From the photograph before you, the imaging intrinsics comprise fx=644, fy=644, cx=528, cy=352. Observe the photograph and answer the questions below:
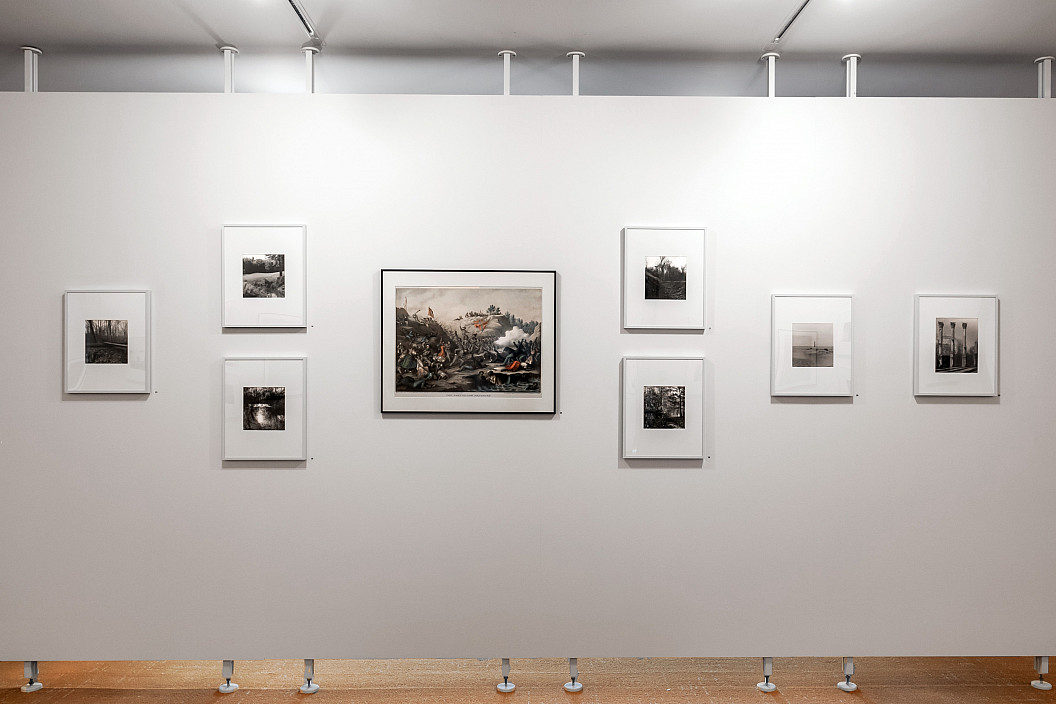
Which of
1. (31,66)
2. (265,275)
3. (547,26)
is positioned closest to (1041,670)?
(547,26)

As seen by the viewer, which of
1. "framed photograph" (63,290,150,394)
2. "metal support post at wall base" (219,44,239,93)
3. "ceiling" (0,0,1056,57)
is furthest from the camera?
"metal support post at wall base" (219,44,239,93)

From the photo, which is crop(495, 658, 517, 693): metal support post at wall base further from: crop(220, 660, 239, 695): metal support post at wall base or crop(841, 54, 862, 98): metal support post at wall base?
→ crop(841, 54, 862, 98): metal support post at wall base

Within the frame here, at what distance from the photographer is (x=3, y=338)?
3152mm

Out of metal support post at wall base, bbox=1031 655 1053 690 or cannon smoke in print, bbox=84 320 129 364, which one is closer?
cannon smoke in print, bbox=84 320 129 364

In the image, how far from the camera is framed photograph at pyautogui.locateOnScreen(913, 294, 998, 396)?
3209 mm

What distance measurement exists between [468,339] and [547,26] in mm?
1572

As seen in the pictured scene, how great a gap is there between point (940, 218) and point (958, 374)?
785 mm

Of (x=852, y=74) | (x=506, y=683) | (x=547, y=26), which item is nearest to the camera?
(x=547, y=26)

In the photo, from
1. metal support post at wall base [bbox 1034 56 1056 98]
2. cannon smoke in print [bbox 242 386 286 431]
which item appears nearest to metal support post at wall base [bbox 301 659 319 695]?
cannon smoke in print [bbox 242 386 286 431]

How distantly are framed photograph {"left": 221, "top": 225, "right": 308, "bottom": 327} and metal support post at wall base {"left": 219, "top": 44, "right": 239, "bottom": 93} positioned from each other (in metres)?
0.73

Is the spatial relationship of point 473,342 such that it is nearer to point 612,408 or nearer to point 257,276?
point 612,408

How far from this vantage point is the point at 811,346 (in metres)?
3.21

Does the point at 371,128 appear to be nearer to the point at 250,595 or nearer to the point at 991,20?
the point at 250,595

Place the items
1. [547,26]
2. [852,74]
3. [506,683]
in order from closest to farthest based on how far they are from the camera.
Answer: [547,26] < [506,683] < [852,74]
